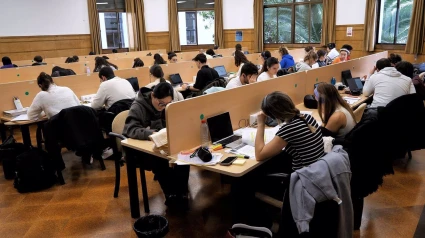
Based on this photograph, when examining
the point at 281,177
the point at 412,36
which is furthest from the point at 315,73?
the point at 412,36

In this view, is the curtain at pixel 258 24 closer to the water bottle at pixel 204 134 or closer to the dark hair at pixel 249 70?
the dark hair at pixel 249 70

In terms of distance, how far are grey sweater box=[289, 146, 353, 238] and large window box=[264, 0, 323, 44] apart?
28.9 feet

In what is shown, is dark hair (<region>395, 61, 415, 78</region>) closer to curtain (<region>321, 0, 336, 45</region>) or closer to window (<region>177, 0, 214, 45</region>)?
curtain (<region>321, 0, 336, 45</region>)

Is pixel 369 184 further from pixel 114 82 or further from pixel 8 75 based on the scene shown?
pixel 8 75

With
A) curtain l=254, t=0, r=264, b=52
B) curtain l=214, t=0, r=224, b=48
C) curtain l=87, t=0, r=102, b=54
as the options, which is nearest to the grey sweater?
curtain l=254, t=0, r=264, b=52

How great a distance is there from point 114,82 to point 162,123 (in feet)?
4.58

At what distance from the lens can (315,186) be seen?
1540 millimetres

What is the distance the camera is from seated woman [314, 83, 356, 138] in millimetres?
2607

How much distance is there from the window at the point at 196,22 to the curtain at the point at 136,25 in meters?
1.23

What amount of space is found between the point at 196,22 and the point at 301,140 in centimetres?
1001

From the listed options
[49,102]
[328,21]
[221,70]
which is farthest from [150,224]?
[328,21]

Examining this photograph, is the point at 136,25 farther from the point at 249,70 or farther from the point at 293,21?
the point at 249,70

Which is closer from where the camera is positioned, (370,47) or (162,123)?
(162,123)

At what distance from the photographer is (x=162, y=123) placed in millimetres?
2918
